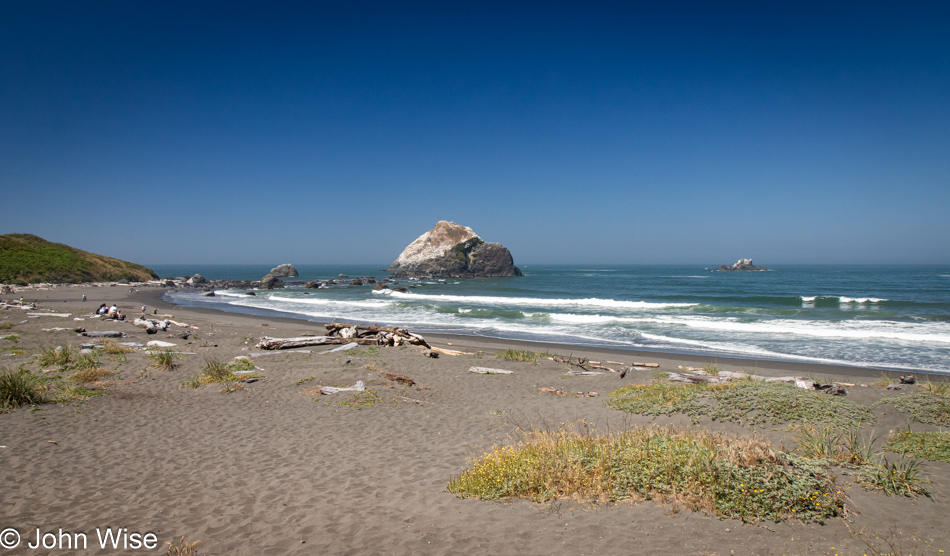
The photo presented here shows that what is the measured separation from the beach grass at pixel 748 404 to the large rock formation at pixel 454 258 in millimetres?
72921

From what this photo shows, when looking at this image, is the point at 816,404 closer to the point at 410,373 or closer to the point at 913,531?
the point at 913,531

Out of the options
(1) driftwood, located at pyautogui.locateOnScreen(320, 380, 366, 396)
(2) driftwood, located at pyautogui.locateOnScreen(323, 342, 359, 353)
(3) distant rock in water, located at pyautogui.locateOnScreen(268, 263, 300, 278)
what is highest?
(3) distant rock in water, located at pyautogui.locateOnScreen(268, 263, 300, 278)

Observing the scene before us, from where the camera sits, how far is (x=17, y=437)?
22.2 ft

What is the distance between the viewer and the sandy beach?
408cm

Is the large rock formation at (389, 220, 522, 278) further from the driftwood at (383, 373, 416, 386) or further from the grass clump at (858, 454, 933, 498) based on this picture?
the grass clump at (858, 454, 933, 498)

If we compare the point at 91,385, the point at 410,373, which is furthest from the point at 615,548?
the point at 91,385

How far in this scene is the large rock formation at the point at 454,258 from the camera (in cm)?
8306

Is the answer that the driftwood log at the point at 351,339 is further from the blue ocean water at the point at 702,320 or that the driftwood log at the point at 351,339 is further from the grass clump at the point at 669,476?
the grass clump at the point at 669,476

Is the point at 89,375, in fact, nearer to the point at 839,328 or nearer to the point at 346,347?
the point at 346,347

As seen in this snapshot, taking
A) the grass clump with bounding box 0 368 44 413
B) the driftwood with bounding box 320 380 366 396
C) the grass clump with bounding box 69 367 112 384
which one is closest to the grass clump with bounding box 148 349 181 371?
the grass clump with bounding box 69 367 112 384

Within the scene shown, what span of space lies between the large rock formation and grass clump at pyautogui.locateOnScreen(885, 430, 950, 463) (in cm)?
7597

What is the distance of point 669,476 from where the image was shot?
489 centimetres

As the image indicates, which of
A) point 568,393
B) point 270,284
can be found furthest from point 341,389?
point 270,284

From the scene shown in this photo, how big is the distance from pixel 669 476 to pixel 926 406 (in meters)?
6.79
